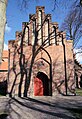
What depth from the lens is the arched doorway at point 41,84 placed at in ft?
57.8

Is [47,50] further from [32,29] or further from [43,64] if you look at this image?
[32,29]

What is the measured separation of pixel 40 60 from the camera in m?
17.8

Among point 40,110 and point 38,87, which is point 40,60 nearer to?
point 38,87

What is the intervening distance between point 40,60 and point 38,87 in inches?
109

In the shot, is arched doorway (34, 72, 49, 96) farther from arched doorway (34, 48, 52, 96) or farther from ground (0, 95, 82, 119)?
ground (0, 95, 82, 119)

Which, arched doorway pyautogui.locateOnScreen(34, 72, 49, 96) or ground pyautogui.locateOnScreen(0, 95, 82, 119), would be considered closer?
ground pyautogui.locateOnScreen(0, 95, 82, 119)

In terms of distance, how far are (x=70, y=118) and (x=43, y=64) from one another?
997 cm

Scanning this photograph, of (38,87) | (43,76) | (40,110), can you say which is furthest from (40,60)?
(40,110)

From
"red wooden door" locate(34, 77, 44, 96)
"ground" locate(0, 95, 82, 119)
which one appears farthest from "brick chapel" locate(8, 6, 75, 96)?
"ground" locate(0, 95, 82, 119)

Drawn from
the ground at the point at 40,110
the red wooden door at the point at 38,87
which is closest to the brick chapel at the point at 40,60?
the red wooden door at the point at 38,87

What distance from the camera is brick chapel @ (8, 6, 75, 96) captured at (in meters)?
17.2

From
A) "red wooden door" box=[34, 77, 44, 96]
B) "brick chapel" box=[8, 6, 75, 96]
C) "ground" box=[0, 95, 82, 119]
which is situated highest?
"brick chapel" box=[8, 6, 75, 96]

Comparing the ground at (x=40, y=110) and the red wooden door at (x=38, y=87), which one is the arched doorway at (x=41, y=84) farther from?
the ground at (x=40, y=110)

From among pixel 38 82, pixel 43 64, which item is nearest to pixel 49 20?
pixel 43 64
